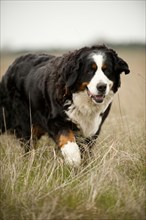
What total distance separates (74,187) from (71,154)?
4.12 feet

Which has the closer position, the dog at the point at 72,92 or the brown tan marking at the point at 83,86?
the dog at the point at 72,92

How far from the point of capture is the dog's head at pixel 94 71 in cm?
624

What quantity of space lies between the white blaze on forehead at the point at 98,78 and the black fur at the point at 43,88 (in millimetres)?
172

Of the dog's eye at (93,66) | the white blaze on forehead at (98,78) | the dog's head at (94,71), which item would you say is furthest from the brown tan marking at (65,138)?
the dog's eye at (93,66)

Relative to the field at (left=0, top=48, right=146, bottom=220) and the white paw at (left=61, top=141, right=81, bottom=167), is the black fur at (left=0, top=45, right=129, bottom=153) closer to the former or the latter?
the white paw at (left=61, top=141, right=81, bottom=167)

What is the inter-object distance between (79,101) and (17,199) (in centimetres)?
197

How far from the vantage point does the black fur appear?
6582 millimetres

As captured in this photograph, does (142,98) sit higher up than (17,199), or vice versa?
(17,199)

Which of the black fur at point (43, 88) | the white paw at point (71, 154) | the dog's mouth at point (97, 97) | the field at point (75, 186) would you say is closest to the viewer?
the field at point (75, 186)

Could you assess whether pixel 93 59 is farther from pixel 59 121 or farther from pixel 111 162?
pixel 111 162

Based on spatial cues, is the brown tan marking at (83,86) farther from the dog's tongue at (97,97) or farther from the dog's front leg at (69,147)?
the dog's front leg at (69,147)

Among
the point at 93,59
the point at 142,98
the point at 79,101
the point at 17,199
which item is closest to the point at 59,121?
the point at 79,101

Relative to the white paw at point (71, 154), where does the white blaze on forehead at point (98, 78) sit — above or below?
above

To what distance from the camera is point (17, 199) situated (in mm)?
5047
